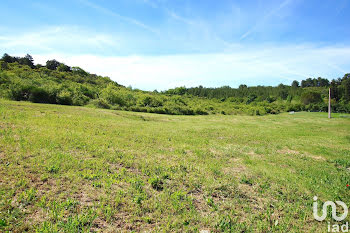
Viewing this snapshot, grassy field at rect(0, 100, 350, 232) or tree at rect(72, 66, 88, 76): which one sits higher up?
tree at rect(72, 66, 88, 76)

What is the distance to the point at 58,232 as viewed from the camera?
310 cm


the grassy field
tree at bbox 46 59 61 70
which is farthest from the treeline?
the grassy field

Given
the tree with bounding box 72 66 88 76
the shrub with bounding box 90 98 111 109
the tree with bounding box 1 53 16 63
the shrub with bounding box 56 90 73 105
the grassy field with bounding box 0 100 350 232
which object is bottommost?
the grassy field with bounding box 0 100 350 232

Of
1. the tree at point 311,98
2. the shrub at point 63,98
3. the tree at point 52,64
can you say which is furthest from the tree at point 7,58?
the tree at point 311,98

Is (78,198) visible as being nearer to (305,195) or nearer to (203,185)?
(203,185)

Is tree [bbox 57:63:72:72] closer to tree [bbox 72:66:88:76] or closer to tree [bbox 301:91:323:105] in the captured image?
tree [bbox 72:66:88:76]

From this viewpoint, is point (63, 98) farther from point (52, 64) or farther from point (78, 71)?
→ point (52, 64)

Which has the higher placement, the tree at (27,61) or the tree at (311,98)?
the tree at (27,61)

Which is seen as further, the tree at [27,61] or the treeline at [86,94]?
the tree at [27,61]

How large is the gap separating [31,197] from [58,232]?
1.25 meters

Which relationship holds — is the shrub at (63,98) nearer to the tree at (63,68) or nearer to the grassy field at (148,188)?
the grassy field at (148,188)

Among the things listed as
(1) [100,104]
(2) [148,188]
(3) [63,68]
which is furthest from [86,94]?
(2) [148,188]

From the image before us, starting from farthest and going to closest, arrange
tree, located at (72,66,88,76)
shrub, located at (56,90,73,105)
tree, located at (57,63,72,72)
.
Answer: tree, located at (72,66,88,76) → tree, located at (57,63,72,72) → shrub, located at (56,90,73,105)

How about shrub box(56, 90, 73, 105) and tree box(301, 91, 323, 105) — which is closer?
shrub box(56, 90, 73, 105)
